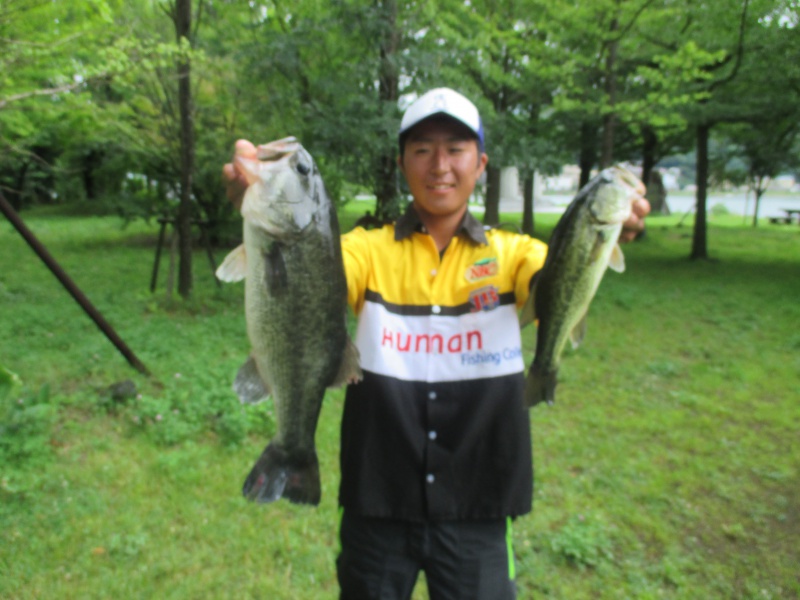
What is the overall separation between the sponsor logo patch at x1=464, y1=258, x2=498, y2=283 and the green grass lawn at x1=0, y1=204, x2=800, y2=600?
2362 mm

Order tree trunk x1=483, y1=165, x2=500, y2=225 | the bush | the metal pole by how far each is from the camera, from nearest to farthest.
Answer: the bush
the metal pole
tree trunk x1=483, y1=165, x2=500, y2=225

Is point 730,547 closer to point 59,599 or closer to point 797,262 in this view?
point 59,599

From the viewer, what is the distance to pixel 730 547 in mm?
4121

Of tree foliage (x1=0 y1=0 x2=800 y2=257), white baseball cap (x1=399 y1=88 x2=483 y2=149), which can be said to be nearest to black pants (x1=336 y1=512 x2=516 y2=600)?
white baseball cap (x1=399 y1=88 x2=483 y2=149)

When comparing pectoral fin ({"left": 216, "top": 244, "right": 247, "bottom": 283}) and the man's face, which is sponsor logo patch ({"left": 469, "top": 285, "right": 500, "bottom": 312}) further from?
pectoral fin ({"left": 216, "top": 244, "right": 247, "bottom": 283})

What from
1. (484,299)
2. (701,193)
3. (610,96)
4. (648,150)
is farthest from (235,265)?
(648,150)

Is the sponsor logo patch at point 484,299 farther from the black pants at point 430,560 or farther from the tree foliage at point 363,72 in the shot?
the tree foliage at point 363,72

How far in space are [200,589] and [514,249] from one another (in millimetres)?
2865

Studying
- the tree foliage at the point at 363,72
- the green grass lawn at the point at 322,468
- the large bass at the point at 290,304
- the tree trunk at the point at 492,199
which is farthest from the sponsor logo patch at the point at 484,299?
the tree trunk at the point at 492,199

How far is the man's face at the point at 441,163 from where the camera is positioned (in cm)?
223

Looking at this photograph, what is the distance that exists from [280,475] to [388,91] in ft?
23.2

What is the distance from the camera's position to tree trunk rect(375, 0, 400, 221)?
26.0 ft

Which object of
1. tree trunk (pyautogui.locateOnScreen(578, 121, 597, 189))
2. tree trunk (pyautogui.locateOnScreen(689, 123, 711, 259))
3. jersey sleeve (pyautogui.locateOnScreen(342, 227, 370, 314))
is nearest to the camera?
jersey sleeve (pyautogui.locateOnScreen(342, 227, 370, 314))

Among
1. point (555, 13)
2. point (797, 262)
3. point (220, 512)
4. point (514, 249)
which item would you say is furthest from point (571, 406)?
point (797, 262)
